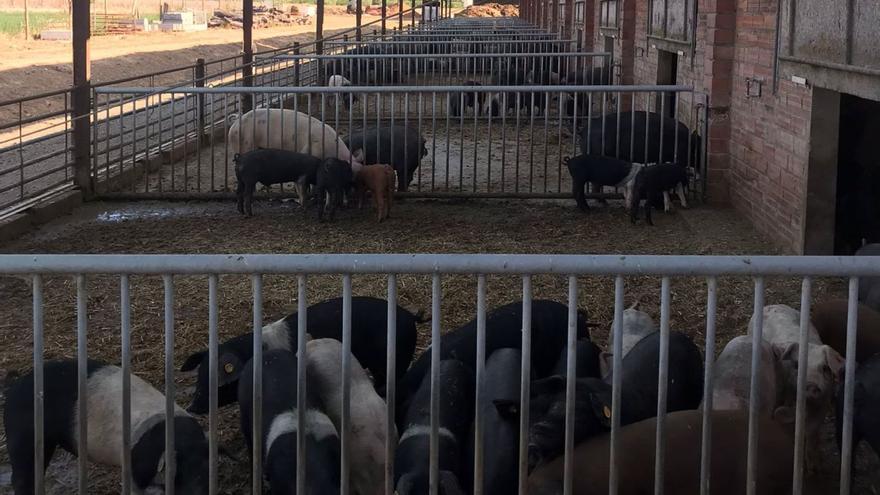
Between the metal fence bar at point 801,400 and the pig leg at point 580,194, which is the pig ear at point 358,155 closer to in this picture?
the pig leg at point 580,194

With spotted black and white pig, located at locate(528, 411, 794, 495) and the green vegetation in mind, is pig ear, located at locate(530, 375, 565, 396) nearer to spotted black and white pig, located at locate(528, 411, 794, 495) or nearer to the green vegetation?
spotted black and white pig, located at locate(528, 411, 794, 495)

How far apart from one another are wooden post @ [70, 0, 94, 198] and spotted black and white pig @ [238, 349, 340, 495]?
283 inches

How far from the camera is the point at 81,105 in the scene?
10.9 m

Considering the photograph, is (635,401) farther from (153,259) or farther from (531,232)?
(531,232)

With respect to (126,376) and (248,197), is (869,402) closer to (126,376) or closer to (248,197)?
(126,376)

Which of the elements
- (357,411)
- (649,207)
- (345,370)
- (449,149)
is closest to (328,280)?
(649,207)

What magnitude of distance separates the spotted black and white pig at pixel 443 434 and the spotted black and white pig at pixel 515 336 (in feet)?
1.14

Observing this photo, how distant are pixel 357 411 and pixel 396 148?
7.13 meters

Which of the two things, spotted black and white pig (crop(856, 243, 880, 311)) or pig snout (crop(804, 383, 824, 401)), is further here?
spotted black and white pig (crop(856, 243, 880, 311))

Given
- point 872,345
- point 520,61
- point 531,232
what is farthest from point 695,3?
point 520,61

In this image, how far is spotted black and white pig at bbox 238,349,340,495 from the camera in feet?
12.5

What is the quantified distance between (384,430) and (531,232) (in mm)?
5542

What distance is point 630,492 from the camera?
3688mm

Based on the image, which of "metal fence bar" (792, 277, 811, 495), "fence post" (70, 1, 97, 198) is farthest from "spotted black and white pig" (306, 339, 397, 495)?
"fence post" (70, 1, 97, 198)
